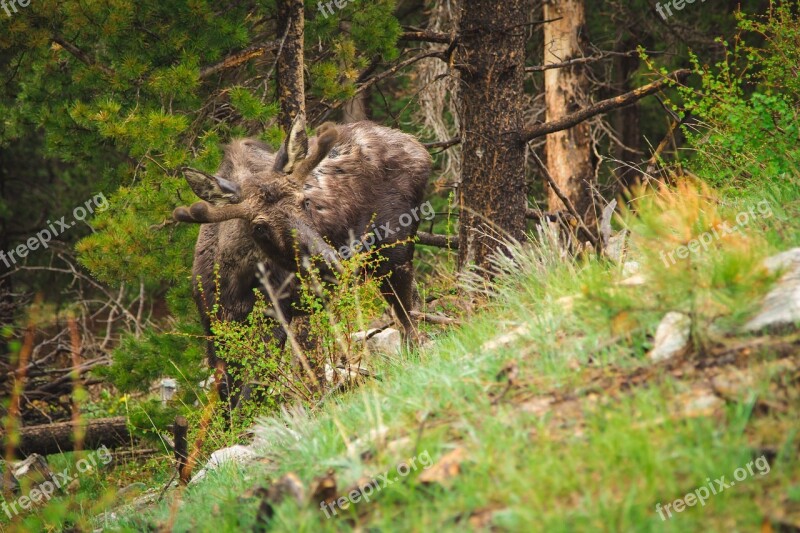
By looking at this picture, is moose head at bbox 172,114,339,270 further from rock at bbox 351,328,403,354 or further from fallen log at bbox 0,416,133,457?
fallen log at bbox 0,416,133,457

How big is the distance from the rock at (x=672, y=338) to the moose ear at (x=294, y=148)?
4.04 meters

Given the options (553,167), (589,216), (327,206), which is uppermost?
(327,206)

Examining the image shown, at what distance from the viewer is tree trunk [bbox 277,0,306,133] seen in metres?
8.23

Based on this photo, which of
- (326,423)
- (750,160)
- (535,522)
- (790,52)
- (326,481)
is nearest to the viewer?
(535,522)

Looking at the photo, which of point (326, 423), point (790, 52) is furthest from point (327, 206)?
point (790, 52)

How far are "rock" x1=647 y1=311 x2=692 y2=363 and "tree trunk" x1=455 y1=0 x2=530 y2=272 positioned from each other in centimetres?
358

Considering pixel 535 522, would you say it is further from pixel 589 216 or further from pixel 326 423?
pixel 589 216

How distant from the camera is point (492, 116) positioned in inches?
310

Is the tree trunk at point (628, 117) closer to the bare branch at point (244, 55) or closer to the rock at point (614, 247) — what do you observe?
the rock at point (614, 247)

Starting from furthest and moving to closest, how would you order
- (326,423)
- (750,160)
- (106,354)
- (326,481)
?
(106,354), (750,160), (326,423), (326,481)

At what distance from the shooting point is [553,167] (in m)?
12.2

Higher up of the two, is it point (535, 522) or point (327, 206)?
point (327, 206)

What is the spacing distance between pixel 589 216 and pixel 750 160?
5755mm

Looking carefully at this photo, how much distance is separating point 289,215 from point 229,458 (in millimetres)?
2397
